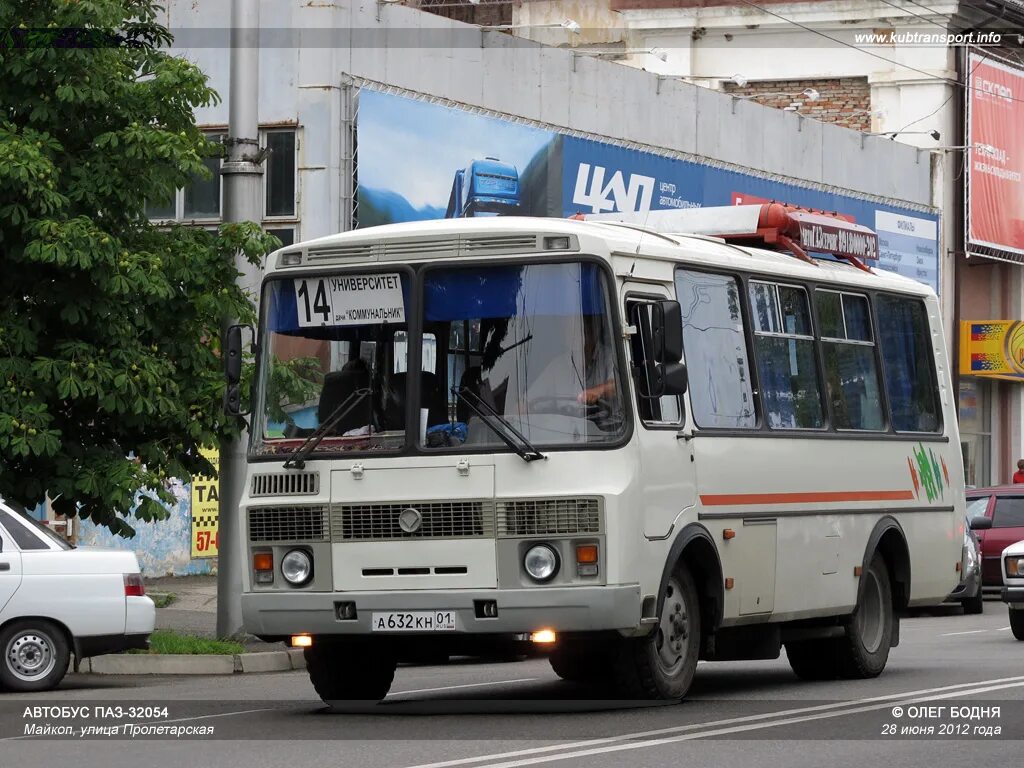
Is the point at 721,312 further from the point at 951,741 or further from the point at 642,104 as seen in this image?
the point at 642,104

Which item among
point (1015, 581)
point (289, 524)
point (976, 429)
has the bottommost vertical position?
point (1015, 581)

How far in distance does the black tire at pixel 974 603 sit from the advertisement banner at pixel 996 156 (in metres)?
16.8

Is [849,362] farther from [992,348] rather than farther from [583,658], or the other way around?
[992,348]

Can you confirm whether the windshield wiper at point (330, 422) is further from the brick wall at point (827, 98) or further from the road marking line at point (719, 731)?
the brick wall at point (827, 98)

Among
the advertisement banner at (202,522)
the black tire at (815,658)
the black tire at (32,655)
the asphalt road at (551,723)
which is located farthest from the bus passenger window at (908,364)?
the advertisement banner at (202,522)

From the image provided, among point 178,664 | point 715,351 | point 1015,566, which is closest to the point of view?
point 715,351

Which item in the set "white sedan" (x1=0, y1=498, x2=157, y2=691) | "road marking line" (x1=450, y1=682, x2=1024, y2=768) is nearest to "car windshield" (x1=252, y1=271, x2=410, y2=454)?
"road marking line" (x1=450, y1=682, x2=1024, y2=768)

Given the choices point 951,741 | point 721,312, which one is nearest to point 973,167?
point 721,312

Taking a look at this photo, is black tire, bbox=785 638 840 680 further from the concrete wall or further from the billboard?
the concrete wall

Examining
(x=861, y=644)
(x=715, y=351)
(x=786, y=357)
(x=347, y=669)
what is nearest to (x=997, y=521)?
(x=861, y=644)

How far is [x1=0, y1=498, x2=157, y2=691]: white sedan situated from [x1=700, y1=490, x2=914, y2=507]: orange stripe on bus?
17.1 ft

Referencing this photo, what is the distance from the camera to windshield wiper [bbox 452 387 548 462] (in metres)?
11.5

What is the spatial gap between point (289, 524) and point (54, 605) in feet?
13.3

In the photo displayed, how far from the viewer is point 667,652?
1229 centimetres
